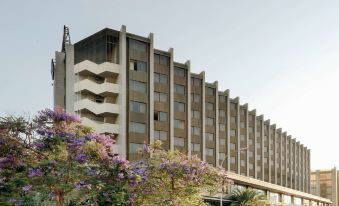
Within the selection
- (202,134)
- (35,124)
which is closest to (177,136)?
(202,134)

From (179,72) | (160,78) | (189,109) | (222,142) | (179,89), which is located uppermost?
(179,72)

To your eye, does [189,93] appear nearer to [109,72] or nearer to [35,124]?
[109,72]

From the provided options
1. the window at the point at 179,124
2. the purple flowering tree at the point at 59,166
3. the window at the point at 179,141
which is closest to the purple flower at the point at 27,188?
the purple flowering tree at the point at 59,166

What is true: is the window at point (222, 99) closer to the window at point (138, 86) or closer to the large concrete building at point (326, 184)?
the window at point (138, 86)

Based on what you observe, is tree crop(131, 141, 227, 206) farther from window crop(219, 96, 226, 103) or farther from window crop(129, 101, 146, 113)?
window crop(219, 96, 226, 103)

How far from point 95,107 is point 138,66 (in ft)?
27.8

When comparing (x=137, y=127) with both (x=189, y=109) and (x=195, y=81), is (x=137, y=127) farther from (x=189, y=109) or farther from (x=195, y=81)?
(x=195, y=81)

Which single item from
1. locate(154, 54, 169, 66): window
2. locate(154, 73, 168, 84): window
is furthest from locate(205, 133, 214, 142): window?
locate(154, 54, 169, 66): window

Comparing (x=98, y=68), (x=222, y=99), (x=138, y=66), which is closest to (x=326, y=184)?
(x=222, y=99)

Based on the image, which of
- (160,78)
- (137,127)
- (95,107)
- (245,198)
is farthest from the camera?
(160,78)

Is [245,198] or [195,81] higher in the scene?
[195,81]

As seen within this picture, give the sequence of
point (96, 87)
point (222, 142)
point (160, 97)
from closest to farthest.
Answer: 1. point (96, 87)
2. point (160, 97)
3. point (222, 142)

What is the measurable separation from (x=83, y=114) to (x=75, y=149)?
125 ft

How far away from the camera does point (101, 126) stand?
182 feet
